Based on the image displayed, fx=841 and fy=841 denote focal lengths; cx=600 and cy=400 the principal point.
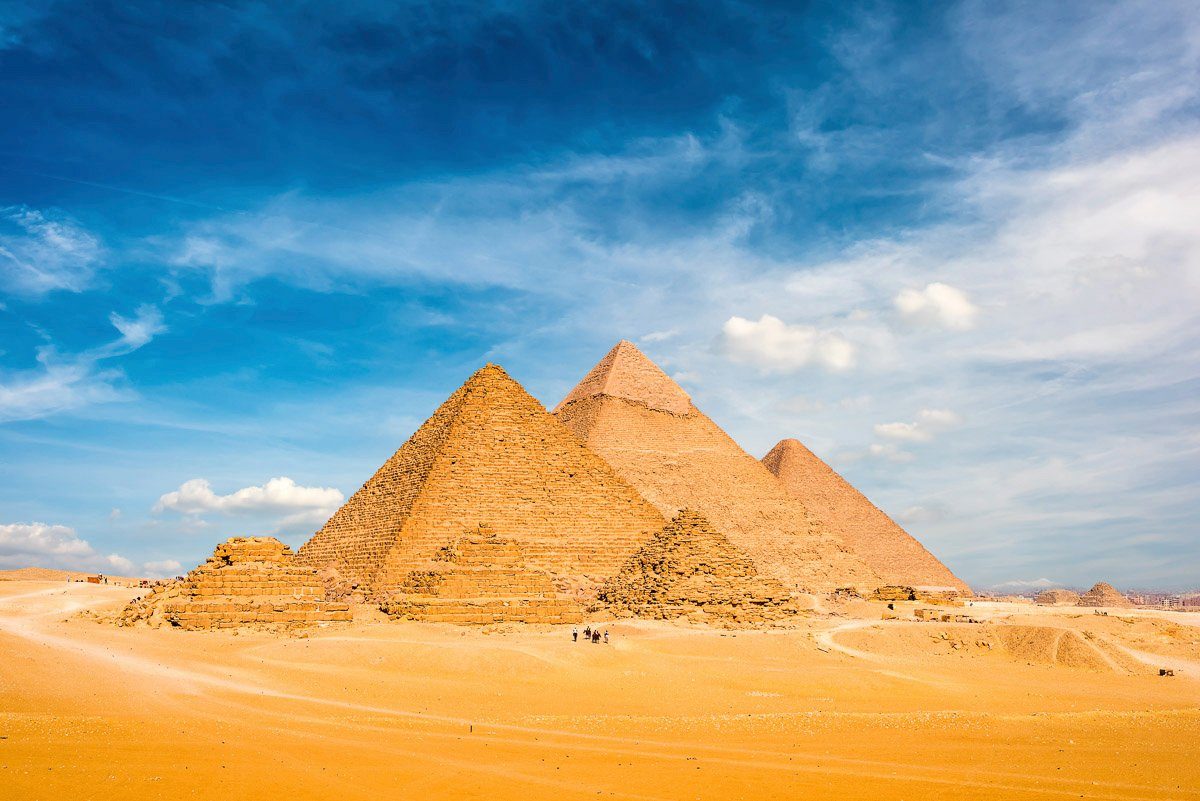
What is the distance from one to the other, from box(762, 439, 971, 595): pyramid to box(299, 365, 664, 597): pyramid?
3003 centimetres

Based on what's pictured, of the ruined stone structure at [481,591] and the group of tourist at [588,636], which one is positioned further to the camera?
the ruined stone structure at [481,591]

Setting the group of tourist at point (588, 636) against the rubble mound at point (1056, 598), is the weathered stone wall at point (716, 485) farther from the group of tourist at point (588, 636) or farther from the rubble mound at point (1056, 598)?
the group of tourist at point (588, 636)

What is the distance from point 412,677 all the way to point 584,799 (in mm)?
8697

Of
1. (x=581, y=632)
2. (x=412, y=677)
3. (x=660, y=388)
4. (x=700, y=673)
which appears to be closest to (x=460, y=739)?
(x=412, y=677)

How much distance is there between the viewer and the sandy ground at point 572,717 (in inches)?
275

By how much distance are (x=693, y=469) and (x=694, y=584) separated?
1036 inches

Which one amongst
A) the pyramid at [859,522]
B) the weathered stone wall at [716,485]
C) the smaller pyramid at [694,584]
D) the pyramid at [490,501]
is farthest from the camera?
the pyramid at [859,522]

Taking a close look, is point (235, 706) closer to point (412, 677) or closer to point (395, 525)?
point (412, 677)

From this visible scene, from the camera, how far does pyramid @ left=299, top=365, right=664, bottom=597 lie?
32500 mm

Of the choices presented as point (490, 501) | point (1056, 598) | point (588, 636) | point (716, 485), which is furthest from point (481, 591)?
point (1056, 598)

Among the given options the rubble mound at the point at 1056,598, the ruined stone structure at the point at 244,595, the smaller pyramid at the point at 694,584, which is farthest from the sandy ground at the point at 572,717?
the rubble mound at the point at 1056,598

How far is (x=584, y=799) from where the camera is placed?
6422 mm

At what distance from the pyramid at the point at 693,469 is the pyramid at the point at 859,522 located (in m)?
12.6

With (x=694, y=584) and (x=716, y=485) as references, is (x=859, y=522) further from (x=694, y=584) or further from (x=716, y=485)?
(x=694, y=584)
